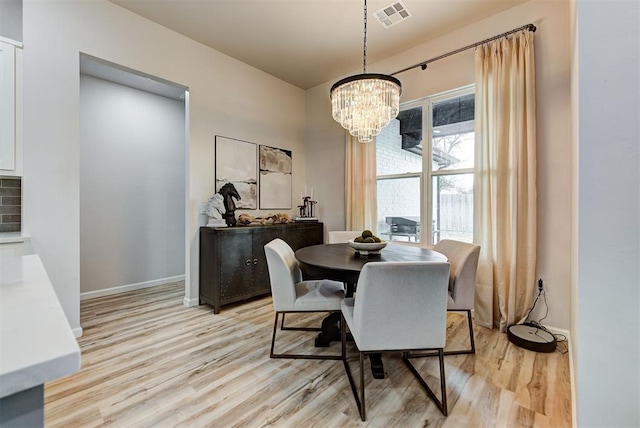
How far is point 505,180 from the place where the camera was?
261 centimetres

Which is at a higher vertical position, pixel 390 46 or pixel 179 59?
pixel 390 46

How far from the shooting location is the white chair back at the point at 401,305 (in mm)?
1432

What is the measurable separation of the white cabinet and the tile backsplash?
1.73 ft

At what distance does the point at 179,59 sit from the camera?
312cm

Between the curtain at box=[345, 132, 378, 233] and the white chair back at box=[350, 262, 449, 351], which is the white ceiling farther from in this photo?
the white chair back at box=[350, 262, 449, 351]

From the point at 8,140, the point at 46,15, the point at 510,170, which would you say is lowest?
the point at 510,170

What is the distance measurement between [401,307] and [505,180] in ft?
6.22

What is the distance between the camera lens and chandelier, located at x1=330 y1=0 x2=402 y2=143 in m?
2.22

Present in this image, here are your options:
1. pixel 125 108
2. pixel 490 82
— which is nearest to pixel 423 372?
pixel 490 82

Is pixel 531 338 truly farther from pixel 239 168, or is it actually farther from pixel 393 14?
pixel 239 168

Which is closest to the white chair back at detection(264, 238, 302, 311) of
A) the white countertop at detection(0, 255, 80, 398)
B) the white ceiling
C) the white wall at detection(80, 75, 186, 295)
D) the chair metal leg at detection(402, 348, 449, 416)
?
the chair metal leg at detection(402, 348, 449, 416)

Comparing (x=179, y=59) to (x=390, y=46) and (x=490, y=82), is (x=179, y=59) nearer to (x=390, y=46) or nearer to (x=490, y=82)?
(x=390, y=46)

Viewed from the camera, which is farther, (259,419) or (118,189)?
(118,189)

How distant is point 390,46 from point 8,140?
3684 millimetres
